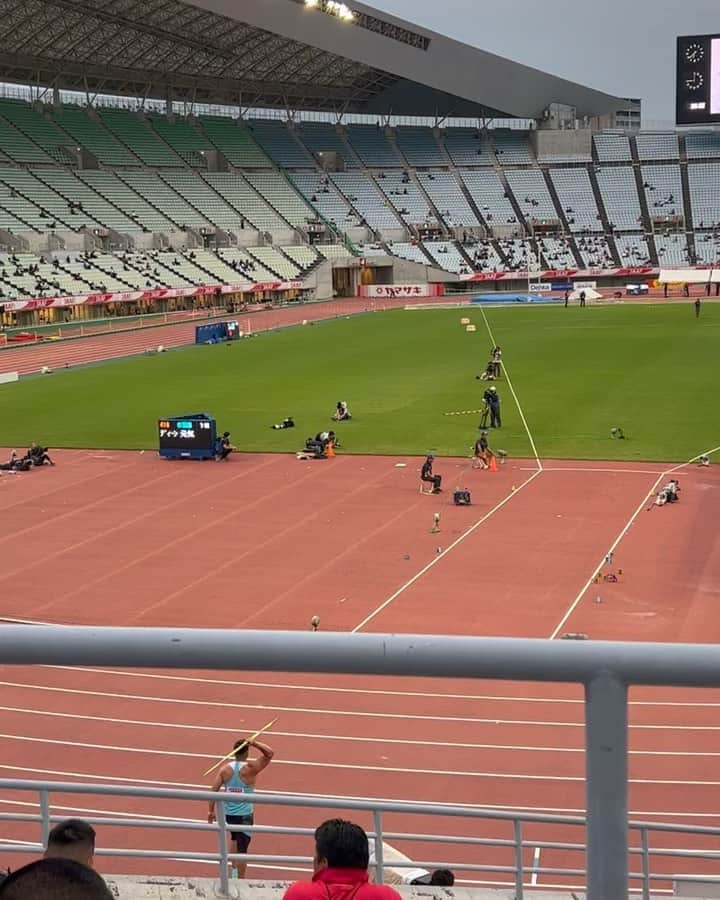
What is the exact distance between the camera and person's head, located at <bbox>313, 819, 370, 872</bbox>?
3.23 m

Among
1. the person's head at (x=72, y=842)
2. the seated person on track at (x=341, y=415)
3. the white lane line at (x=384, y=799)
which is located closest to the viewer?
the person's head at (x=72, y=842)

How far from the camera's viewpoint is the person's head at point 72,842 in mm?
2948

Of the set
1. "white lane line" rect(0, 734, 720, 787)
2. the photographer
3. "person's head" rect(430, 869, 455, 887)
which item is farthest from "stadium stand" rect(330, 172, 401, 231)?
"person's head" rect(430, 869, 455, 887)

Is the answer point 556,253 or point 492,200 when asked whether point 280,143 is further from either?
point 556,253

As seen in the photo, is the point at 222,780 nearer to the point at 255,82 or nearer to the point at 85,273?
the point at 85,273

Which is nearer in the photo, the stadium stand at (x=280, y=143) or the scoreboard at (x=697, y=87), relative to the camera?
the scoreboard at (x=697, y=87)

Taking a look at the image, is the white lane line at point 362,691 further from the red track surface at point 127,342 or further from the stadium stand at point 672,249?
the stadium stand at point 672,249

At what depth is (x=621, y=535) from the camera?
81.6 ft

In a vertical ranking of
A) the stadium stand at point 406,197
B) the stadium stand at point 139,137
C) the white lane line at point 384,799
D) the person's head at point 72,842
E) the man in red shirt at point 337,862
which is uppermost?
the stadium stand at point 139,137

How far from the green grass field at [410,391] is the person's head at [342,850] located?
3099cm

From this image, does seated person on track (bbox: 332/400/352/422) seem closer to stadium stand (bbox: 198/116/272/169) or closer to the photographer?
the photographer

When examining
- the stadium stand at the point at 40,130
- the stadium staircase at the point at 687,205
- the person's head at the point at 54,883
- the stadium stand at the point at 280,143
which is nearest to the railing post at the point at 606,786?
the person's head at the point at 54,883

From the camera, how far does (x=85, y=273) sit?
88000mm

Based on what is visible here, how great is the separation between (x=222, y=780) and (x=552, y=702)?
636cm
